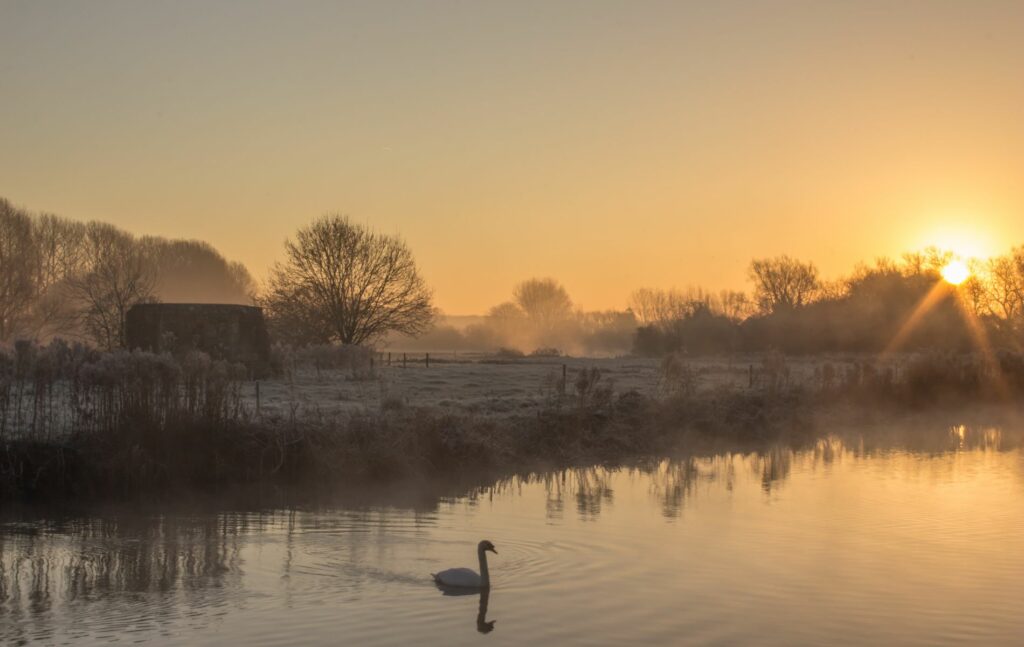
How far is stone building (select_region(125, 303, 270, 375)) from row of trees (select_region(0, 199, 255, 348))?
7.47 m

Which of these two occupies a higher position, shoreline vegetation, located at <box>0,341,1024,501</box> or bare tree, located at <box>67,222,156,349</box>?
bare tree, located at <box>67,222,156,349</box>

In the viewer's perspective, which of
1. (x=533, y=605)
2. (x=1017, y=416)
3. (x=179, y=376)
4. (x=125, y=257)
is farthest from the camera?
(x=125, y=257)

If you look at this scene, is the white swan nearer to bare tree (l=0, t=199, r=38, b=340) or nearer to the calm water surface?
the calm water surface

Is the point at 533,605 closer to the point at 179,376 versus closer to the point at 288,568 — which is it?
the point at 288,568

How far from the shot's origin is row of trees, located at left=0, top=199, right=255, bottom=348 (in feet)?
163

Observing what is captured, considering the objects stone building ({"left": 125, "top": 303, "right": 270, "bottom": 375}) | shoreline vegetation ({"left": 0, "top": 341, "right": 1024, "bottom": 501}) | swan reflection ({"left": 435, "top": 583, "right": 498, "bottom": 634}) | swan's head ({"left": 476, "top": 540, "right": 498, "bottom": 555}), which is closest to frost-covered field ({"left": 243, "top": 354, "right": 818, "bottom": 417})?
A: shoreline vegetation ({"left": 0, "top": 341, "right": 1024, "bottom": 501})

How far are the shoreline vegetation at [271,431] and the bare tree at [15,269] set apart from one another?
3979 cm

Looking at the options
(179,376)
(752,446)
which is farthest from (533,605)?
(752,446)

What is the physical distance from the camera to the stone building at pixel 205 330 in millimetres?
36031

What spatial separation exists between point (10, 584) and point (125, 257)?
7256 centimetres

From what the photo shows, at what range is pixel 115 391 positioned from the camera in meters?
21.4

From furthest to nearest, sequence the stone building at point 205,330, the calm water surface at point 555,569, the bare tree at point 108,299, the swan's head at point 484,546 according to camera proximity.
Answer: the bare tree at point 108,299 → the stone building at point 205,330 → the swan's head at point 484,546 → the calm water surface at point 555,569

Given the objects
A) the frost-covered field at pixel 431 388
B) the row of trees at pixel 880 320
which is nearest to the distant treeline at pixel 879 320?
the row of trees at pixel 880 320

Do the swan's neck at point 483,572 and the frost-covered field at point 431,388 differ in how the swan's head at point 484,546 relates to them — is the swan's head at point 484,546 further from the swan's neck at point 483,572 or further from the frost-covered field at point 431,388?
the frost-covered field at point 431,388
